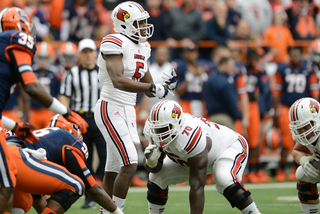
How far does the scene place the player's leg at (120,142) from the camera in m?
4.40

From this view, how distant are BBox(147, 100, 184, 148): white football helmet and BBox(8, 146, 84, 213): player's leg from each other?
30.9 inches

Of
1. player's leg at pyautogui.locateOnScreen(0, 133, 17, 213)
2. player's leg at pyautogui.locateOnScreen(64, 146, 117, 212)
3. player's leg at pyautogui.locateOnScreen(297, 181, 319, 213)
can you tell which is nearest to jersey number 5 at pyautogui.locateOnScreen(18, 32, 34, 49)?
player's leg at pyautogui.locateOnScreen(0, 133, 17, 213)

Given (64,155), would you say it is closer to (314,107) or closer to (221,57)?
(314,107)

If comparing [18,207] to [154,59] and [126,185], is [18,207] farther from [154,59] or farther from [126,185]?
[154,59]

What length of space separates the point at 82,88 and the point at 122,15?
82.5 inches

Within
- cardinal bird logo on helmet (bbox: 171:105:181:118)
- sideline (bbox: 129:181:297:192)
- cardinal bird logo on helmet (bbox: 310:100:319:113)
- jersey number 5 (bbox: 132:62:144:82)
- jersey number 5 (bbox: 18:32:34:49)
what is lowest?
sideline (bbox: 129:181:297:192)

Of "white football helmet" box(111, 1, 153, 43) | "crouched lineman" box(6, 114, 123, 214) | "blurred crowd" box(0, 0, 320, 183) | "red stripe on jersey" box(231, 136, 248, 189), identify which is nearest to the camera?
"crouched lineman" box(6, 114, 123, 214)

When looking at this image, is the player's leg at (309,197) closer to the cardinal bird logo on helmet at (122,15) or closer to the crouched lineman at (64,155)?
the crouched lineman at (64,155)

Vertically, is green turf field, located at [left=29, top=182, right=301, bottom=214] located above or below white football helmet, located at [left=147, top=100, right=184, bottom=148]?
below

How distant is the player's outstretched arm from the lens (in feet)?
12.9

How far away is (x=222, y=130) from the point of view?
4.61m

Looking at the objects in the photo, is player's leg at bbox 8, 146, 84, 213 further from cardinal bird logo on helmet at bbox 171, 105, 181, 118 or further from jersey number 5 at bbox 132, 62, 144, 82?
jersey number 5 at bbox 132, 62, 144, 82

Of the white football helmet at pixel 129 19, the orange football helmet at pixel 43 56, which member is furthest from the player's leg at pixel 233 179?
the orange football helmet at pixel 43 56

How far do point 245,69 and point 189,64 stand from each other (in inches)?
39.7
